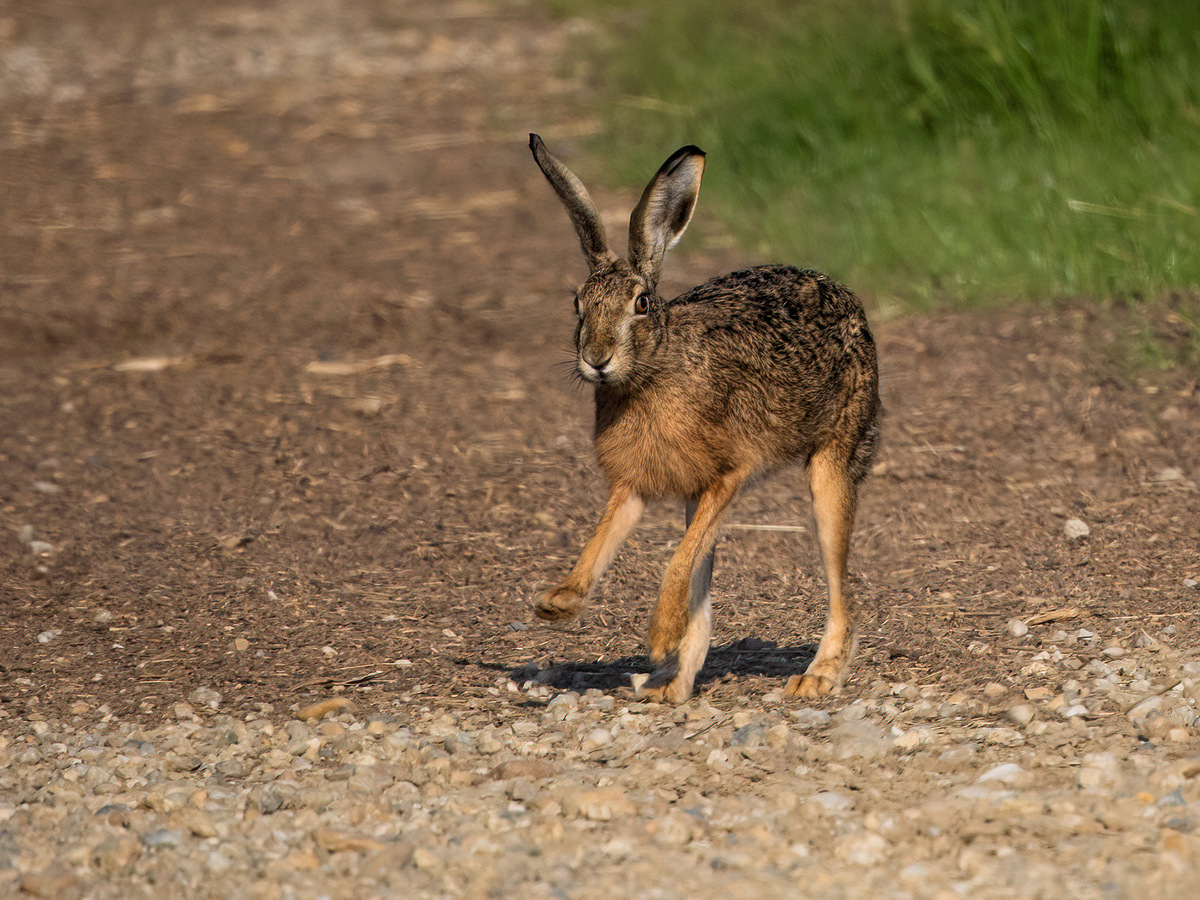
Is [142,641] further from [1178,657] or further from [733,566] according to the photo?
[1178,657]

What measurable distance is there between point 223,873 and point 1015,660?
105 inches

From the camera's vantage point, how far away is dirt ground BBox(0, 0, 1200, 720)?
5609 millimetres

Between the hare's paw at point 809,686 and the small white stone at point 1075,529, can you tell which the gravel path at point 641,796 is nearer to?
the hare's paw at point 809,686

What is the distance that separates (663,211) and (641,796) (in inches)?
75.6

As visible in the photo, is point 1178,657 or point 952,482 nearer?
point 1178,657

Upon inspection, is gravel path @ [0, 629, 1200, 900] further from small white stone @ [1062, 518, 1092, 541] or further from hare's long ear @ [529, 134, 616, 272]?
hare's long ear @ [529, 134, 616, 272]

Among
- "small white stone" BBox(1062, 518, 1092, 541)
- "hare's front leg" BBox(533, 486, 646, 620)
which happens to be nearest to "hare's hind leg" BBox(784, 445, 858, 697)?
"hare's front leg" BBox(533, 486, 646, 620)

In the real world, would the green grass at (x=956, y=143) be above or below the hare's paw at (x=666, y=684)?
above

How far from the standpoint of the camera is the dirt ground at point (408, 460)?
5.61m

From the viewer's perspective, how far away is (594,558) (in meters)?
4.86

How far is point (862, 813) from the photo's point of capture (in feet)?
13.2

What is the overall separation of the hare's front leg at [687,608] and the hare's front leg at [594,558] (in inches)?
8.0

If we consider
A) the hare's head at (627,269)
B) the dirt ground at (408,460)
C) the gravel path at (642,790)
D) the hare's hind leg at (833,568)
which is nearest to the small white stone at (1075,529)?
the dirt ground at (408,460)

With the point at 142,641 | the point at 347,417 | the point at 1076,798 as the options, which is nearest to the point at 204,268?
the point at 347,417
